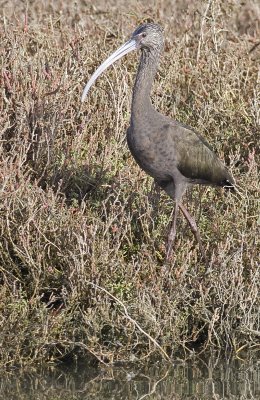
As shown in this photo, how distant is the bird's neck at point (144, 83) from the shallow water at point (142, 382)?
1.59 m

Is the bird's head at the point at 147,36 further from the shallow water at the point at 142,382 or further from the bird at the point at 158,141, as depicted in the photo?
the shallow water at the point at 142,382

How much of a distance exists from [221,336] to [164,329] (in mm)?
366

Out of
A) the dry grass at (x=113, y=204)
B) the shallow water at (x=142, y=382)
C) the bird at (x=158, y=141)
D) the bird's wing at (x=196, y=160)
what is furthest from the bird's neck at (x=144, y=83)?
the shallow water at (x=142, y=382)

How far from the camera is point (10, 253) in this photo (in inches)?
263

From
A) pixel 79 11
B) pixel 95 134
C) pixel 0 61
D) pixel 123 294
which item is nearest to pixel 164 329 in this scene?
pixel 123 294

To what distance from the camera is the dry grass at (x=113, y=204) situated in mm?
6262

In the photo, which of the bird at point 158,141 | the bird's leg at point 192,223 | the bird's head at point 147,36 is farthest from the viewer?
the bird's leg at point 192,223

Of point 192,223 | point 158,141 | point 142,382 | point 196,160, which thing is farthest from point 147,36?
point 142,382

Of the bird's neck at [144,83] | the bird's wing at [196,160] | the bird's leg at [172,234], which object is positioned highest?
the bird's neck at [144,83]

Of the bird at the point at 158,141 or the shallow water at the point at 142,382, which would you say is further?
the bird at the point at 158,141

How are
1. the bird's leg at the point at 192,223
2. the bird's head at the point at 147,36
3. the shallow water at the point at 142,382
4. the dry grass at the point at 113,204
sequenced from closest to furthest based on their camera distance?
the shallow water at the point at 142,382 → the dry grass at the point at 113,204 → the bird's head at the point at 147,36 → the bird's leg at the point at 192,223

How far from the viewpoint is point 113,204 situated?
6750mm

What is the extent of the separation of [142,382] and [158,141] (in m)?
1.55

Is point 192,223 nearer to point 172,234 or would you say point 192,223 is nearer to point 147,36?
point 172,234
